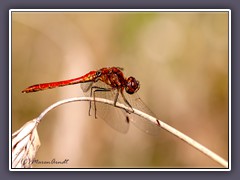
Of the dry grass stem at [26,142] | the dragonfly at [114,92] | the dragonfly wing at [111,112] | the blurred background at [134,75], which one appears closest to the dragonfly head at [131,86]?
the dragonfly at [114,92]

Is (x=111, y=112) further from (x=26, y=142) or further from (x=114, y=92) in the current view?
(x=26, y=142)

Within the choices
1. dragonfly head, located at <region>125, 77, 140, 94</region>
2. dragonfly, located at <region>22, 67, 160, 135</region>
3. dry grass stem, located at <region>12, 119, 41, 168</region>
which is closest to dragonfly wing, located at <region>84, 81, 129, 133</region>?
dragonfly, located at <region>22, 67, 160, 135</region>

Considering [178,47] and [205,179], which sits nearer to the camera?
[205,179]

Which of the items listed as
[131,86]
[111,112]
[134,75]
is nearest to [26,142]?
[111,112]

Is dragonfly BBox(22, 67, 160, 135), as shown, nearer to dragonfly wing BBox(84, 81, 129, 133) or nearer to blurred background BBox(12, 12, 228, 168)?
dragonfly wing BBox(84, 81, 129, 133)

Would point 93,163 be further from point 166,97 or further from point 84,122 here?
point 166,97
